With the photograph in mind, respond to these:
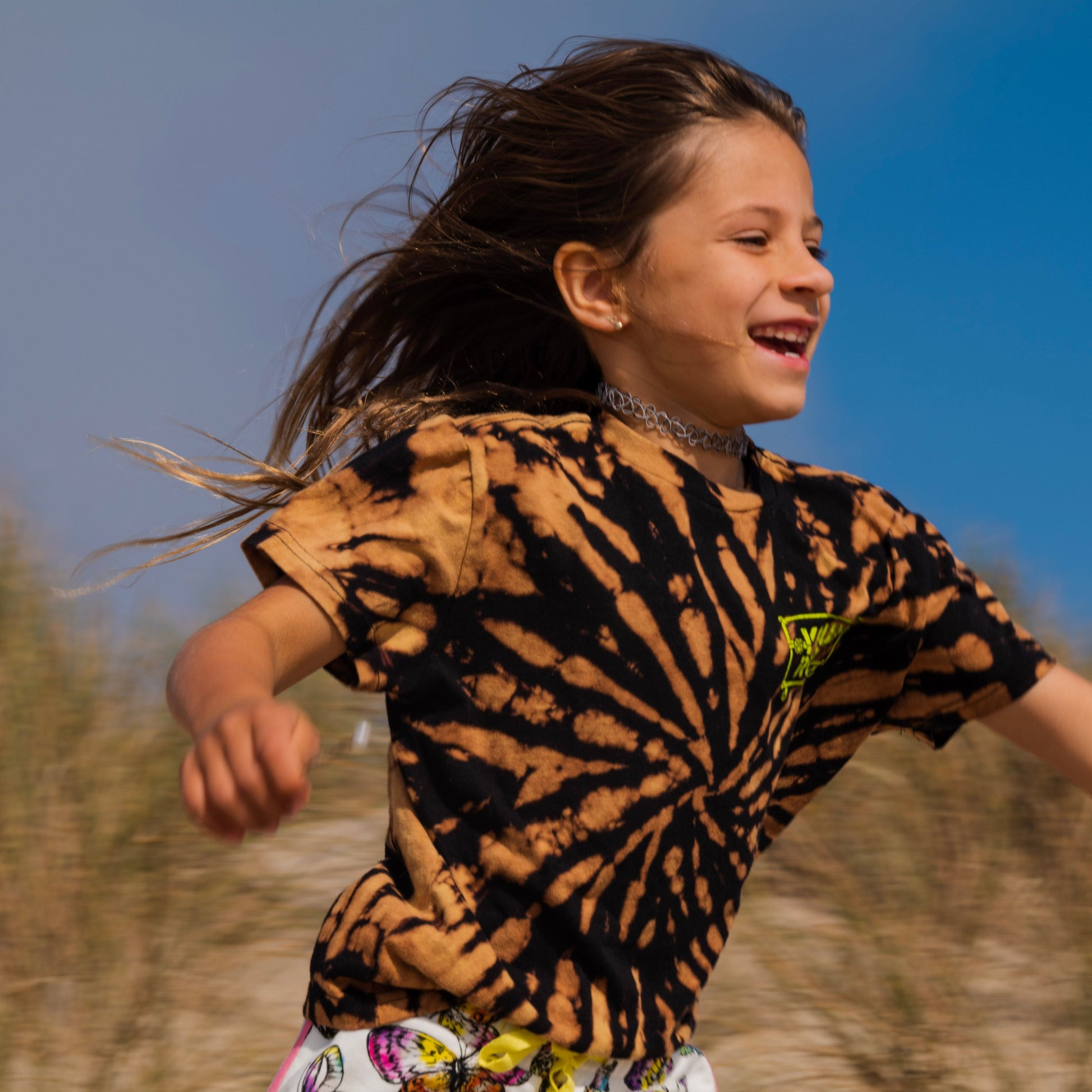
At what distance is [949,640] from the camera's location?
188 centimetres

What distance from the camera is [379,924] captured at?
1396mm

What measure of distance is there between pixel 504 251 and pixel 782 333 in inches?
19.9

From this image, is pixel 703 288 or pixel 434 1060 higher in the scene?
pixel 703 288

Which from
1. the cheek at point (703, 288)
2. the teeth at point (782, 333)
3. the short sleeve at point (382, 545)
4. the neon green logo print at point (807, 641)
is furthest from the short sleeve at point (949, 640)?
the short sleeve at point (382, 545)

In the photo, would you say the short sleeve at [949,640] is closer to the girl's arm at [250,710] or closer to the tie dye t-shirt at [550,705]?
the tie dye t-shirt at [550,705]

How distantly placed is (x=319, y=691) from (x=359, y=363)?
2.08m

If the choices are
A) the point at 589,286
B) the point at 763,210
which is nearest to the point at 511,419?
the point at 589,286

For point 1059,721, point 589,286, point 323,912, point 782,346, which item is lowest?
point 323,912

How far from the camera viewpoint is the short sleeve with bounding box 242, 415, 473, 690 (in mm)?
1342

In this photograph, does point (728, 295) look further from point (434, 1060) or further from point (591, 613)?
point (434, 1060)

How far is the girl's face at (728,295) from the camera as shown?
1670 millimetres

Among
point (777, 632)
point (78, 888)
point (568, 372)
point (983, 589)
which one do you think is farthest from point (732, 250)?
point (78, 888)

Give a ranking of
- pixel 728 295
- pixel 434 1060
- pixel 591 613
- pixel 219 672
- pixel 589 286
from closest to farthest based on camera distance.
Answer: pixel 219 672
pixel 434 1060
pixel 591 613
pixel 728 295
pixel 589 286

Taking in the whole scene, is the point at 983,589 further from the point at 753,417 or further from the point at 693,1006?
the point at 693,1006
